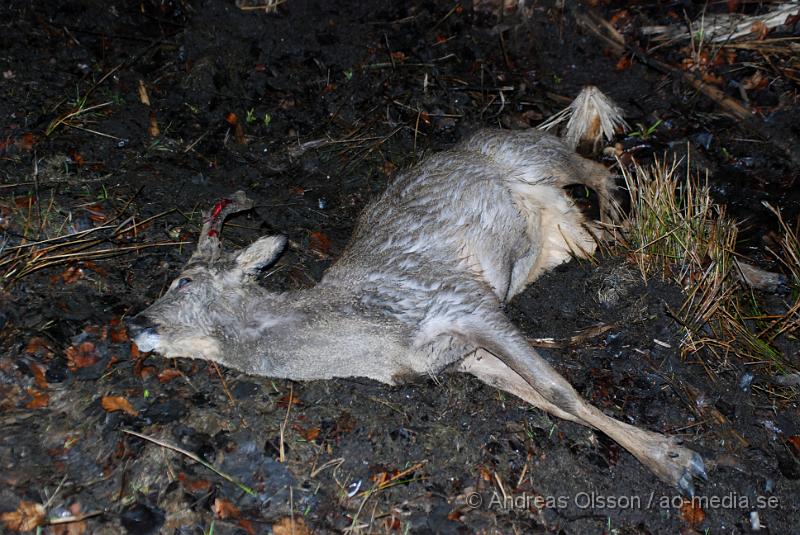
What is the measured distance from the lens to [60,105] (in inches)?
229

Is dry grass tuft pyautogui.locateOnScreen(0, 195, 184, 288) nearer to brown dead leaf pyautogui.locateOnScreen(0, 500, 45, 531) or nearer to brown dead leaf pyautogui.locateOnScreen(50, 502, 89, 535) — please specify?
brown dead leaf pyautogui.locateOnScreen(0, 500, 45, 531)

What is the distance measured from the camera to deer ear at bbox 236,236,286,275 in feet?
13.7

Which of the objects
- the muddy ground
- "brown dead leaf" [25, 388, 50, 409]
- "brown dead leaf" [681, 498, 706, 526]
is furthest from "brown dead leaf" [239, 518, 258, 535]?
"brown dead leaf" [681, 498, 706, 526]

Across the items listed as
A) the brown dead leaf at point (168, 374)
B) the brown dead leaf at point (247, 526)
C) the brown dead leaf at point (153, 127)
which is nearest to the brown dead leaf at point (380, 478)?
the brown dead leaf at point (247, 526)

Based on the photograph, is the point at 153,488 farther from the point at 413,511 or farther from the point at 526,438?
the point at 526,438

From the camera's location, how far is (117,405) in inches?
155

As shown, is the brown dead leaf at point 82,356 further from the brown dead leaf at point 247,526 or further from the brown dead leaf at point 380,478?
the brown dead leaf at point 380,478

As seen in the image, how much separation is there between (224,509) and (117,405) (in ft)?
3.10

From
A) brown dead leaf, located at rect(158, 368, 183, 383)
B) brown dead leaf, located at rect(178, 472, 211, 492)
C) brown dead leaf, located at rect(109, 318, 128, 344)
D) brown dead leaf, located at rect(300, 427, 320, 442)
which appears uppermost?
brown dead leaf, located at rect(109, 318, 128, 344)

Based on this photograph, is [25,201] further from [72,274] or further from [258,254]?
[258,254]

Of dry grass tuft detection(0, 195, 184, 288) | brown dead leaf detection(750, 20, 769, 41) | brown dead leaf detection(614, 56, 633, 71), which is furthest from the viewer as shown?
brown dead leaf detection(614, 56, 633, 71)

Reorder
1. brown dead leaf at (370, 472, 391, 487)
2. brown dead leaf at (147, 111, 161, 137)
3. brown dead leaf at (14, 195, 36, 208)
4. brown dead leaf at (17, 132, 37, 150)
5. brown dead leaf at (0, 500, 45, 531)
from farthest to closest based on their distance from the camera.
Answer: brown dead leaf at (147, 111, 161, 137)
brown dead leaf at (17, 132, 37, 150)
brown dead leaf at (14, 195, 36, 208)
brown dead leaf at (370, 472, 391, 487)
brown dead leaf at (0, 500, 45, 531)

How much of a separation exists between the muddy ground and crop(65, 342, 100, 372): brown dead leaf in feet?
0.05

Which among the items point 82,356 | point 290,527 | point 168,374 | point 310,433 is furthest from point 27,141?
point 290,527
